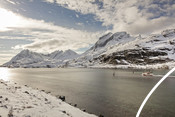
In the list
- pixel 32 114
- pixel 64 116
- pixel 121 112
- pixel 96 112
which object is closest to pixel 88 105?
pixel 96 112

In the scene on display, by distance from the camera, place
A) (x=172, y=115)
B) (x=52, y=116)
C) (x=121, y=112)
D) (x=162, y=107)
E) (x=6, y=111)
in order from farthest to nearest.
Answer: (x=162, y=107)
(x=121, y=112)
(x=172, y=115)
(x=52, y=116)
(x=6, y=111)

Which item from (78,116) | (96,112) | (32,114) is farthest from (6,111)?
(96,112)

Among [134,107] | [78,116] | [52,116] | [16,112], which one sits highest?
[16,112]

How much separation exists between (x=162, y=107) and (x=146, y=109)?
386 centimetres

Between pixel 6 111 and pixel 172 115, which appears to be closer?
pixel 6 111

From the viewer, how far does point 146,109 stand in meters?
26.9

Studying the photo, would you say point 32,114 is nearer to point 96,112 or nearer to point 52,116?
point 52,116

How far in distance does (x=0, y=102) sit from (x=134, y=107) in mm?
23954

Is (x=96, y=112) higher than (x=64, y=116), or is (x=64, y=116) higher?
(x=64, y=116)

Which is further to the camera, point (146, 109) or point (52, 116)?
point (146, 109)

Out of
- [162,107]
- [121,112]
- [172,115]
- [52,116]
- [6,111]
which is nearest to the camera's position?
[6,111]

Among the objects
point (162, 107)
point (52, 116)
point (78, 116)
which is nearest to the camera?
point (52, 116)

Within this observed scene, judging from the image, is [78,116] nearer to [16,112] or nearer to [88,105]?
[16,112]

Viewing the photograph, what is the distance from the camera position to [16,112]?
1407 centimetres
